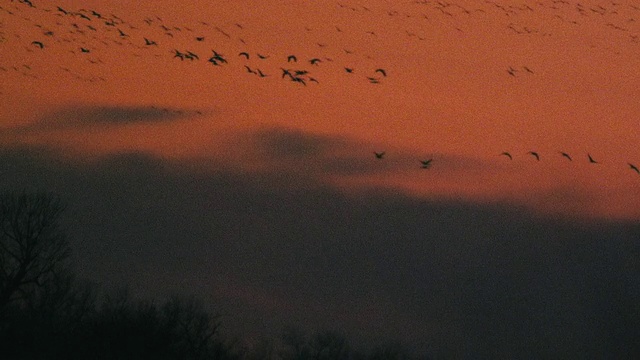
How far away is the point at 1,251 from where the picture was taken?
5034cm

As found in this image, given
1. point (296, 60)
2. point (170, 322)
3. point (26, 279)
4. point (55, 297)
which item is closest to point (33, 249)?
point (26, 279)

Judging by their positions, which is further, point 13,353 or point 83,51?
point 13,353

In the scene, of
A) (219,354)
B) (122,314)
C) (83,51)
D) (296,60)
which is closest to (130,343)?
(122,314)

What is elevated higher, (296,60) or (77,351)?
(296,60)

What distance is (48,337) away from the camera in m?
52.6

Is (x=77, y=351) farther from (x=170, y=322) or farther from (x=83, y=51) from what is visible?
(x=83, y=51)

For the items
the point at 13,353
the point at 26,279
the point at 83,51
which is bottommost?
the point at 13,353

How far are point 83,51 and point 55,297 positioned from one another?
1587cm

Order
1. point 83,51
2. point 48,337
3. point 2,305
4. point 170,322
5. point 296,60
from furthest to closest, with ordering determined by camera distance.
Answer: point 170,322
point 48,337
point 2,305
point 83,51
point 296,60

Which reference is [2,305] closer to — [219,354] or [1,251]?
[1,251]

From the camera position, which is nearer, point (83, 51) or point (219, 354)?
point (83, 51)

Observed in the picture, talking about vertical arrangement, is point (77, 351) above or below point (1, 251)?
below

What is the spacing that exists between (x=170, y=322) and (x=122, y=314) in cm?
327

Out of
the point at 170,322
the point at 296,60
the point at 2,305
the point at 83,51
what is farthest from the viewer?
the point at 170,322
